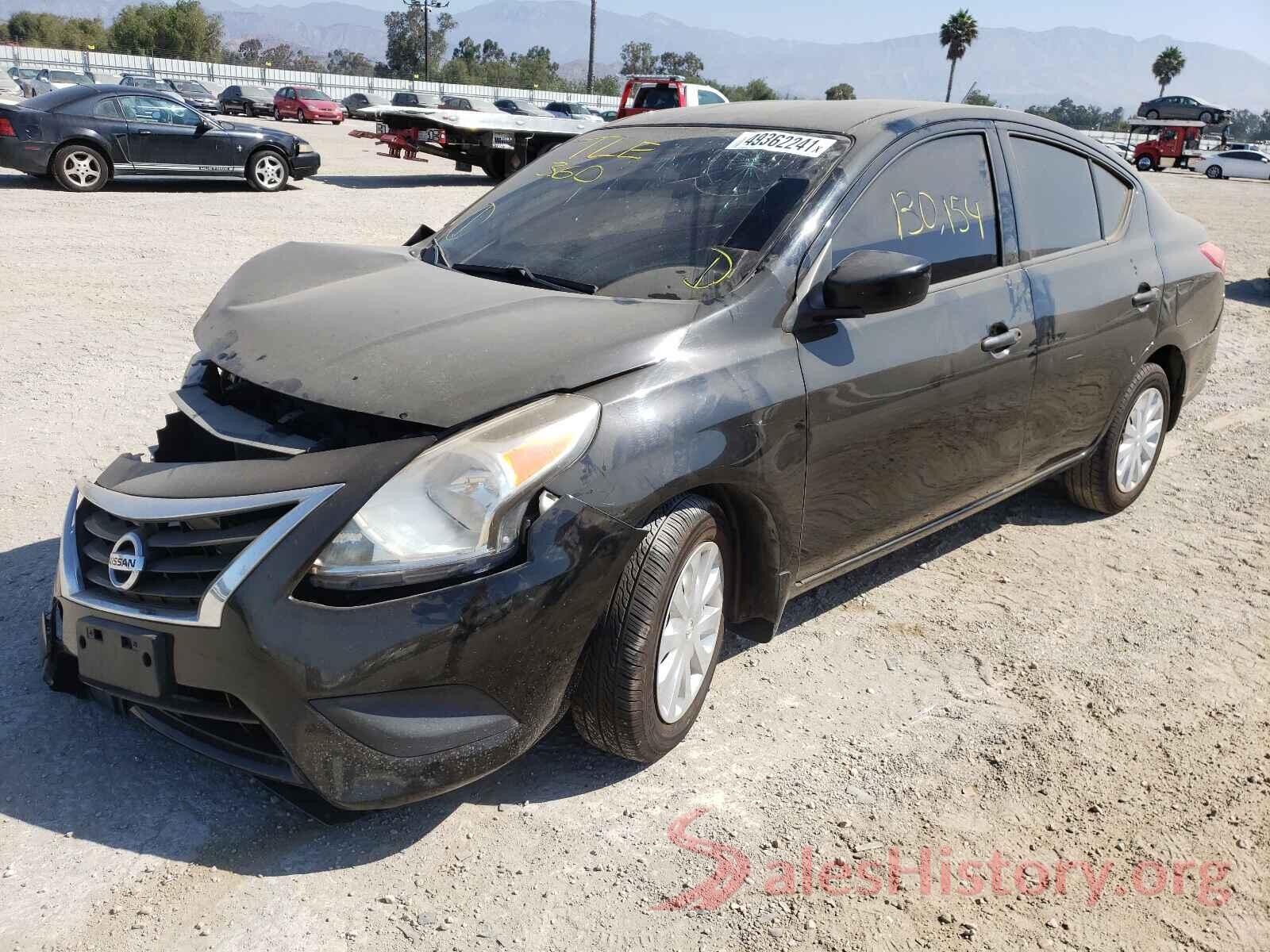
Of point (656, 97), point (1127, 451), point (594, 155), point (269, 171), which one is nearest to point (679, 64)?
point (656, 97)

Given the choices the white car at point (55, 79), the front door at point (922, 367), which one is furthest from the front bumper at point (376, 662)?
the white car at point (55, 79)

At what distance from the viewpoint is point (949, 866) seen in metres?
2.71

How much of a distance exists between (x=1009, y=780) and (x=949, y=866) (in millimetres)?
473

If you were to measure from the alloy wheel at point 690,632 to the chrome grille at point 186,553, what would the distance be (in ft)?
3.42

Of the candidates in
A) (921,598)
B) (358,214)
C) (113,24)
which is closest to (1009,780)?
(921,598)

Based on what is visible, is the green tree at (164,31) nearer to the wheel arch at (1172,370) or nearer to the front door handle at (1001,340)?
the wheel arch at (1172,370)

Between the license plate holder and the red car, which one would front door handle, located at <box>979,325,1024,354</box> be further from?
the red car

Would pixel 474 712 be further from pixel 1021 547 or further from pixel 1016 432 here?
pixel 1021 547

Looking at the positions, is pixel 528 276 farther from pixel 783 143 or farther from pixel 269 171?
pixel 269 171

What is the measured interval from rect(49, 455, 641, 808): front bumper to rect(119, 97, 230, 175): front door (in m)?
13.8

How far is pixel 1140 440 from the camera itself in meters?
5.11

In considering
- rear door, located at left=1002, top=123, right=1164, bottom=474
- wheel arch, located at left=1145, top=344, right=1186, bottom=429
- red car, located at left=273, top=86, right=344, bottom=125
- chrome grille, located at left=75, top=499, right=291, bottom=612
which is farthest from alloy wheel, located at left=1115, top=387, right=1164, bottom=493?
red car, located at left=273, top=86, right=344, bottom=125

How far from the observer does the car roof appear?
12.0ft

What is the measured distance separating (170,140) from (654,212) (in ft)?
44.1
